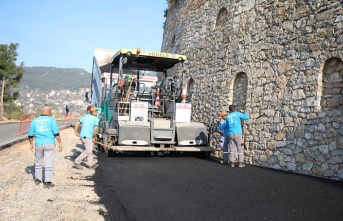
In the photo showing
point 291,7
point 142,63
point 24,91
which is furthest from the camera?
point 24,91

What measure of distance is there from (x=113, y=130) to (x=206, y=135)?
269cm

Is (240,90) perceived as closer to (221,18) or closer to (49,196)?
(221,18)

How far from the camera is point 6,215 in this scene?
440 cm

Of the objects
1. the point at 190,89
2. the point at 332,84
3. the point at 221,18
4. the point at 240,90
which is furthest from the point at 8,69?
the point at 332,84

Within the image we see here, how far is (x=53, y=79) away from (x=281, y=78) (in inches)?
5157

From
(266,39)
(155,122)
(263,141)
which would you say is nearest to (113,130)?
(155,122)

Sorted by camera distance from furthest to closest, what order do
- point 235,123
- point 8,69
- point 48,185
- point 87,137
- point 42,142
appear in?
point 8,69 → point 235,123 → point 87,137 → point 42,142 → point 48,185

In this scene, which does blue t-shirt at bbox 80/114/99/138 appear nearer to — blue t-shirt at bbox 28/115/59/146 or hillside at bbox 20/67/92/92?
blue t-shirt at bbox 28/115/59/146

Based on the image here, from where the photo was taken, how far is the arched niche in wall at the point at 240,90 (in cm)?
1076

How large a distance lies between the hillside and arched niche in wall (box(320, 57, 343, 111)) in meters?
111

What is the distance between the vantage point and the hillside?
116375 mm

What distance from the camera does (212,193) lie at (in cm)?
570

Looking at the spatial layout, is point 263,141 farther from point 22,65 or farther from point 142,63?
point 22,65

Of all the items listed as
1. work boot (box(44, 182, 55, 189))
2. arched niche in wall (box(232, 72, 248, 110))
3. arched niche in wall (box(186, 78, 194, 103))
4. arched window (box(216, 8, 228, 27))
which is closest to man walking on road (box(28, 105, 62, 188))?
work boot (box(44, 182, 55, 189))
